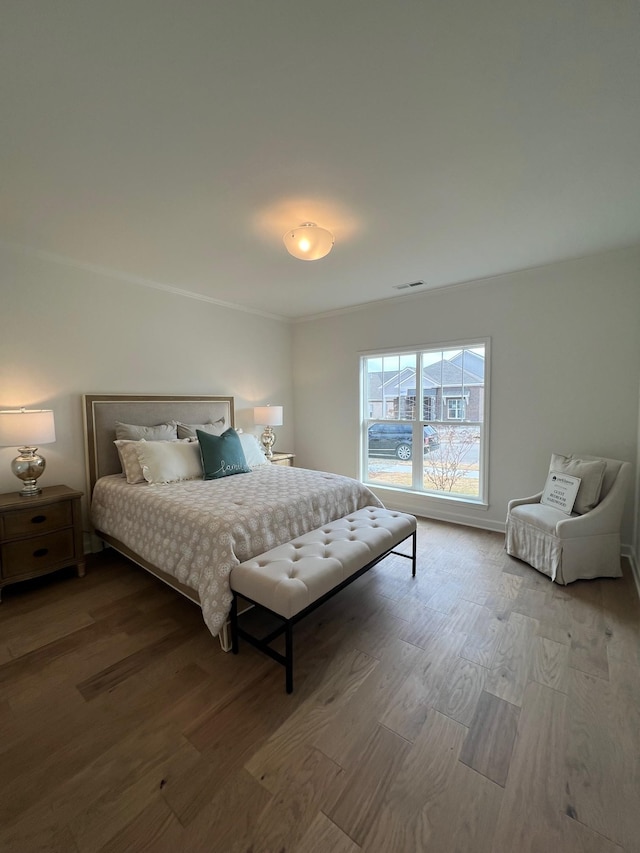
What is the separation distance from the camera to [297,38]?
3.85 feet

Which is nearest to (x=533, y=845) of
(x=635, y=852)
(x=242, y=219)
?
(x=635, y=852)

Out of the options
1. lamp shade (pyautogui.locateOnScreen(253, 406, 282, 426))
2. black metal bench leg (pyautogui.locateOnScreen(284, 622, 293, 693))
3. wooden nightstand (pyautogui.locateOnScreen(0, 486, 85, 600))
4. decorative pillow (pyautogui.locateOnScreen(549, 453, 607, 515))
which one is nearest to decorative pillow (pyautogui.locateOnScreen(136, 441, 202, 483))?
wooden nightstand (pyautogui.locateOnScreen(0, 486, 85, 600))

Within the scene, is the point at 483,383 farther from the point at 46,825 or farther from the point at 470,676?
the point at 46,825

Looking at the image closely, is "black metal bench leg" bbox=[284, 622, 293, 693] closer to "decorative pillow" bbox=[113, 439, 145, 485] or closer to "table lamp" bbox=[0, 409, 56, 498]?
→ "decorative pillow" bbox=[113, 439, 145, 485]

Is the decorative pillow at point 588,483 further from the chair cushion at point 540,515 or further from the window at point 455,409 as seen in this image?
the window at point 455,409

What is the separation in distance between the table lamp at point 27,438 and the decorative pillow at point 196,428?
1148 millimetres

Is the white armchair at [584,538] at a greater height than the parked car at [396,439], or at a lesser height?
lesser

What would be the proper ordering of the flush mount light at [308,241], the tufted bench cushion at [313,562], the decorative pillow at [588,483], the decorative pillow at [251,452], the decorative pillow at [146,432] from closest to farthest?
the tufted bench cushion at [313,562] < the flush mount light at [308,241] < the decorative pillow at [588,483] < the decorative pillow at [146,432] < the decorative pillow at [251,452]

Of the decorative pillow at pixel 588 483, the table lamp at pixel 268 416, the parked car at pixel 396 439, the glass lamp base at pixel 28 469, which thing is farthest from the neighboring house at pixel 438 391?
the glass lamp base at pixel 28 469

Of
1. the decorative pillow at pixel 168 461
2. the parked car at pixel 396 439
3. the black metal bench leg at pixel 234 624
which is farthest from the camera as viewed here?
the parked car at pixel 396 439

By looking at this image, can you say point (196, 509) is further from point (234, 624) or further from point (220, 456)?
point (220, 456)

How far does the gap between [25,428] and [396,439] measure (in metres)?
3.62

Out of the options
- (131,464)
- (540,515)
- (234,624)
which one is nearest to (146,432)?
(131,464)

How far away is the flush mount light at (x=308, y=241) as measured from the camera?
7.23ft
